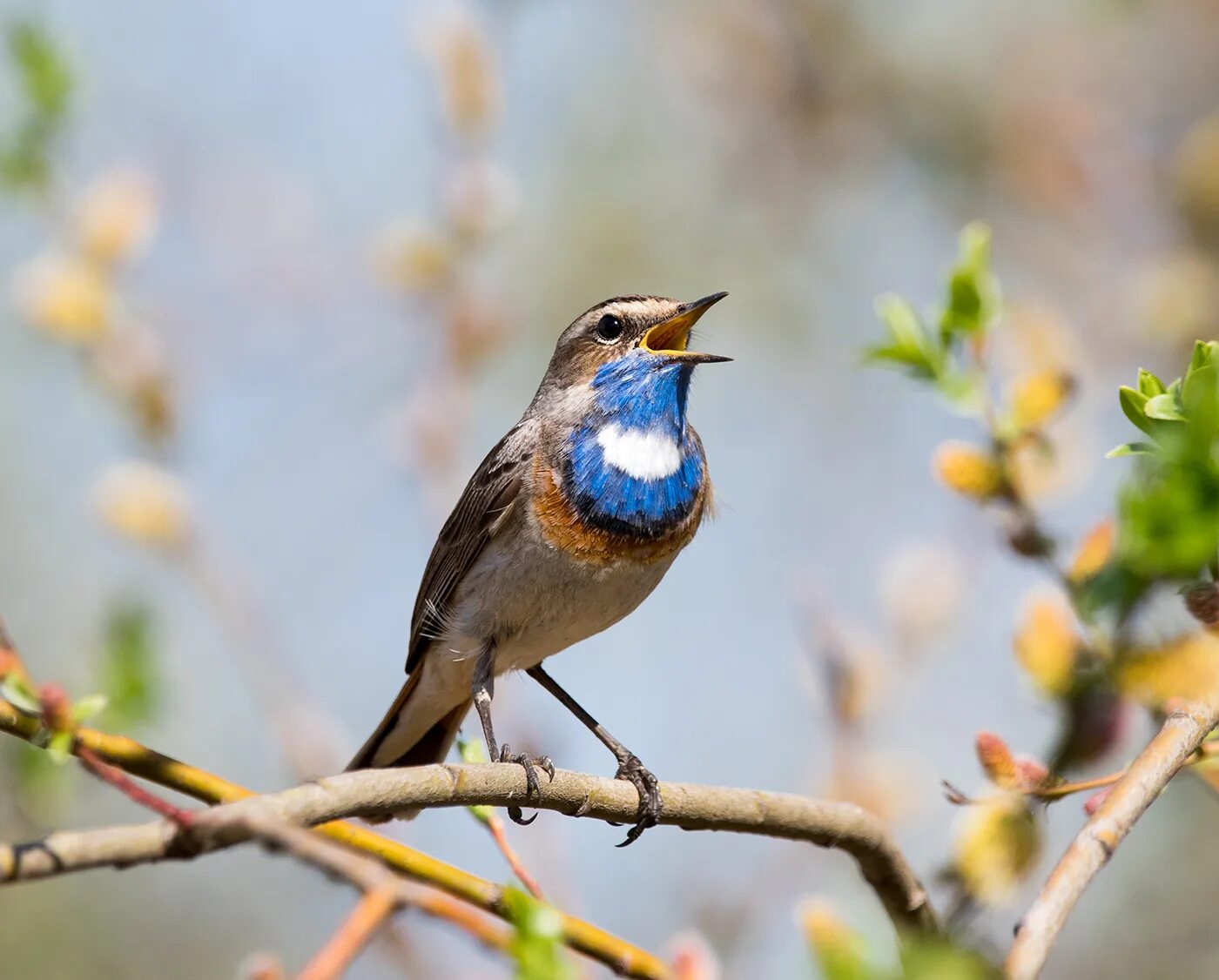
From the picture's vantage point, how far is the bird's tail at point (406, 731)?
5.51 meters

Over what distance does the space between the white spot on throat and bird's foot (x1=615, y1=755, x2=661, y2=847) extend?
105 cm

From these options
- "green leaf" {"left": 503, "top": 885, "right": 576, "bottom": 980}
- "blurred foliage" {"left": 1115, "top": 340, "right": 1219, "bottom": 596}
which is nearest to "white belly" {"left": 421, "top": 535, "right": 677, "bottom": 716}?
"blurred foliage" {"left": 1115, "top": 340, "right": 1219, "bottom": 596}

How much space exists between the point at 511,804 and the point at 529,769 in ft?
0.57

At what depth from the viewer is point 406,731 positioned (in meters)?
5.54

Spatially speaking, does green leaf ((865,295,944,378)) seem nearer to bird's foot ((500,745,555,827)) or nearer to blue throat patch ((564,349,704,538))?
bird's foot ((500,745,555,827))

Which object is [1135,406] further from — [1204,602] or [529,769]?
[529,769]

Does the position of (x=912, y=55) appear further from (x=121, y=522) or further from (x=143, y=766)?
(x=143, y=766)

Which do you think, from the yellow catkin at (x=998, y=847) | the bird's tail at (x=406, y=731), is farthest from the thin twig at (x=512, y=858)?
the bird's tail at (x=406, y=731)

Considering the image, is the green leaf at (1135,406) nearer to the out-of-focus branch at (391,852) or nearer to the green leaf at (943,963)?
the green leaf at (943,963)

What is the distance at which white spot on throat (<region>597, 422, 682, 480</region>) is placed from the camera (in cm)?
517

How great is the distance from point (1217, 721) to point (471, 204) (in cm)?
404

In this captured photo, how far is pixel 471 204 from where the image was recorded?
5750 mm

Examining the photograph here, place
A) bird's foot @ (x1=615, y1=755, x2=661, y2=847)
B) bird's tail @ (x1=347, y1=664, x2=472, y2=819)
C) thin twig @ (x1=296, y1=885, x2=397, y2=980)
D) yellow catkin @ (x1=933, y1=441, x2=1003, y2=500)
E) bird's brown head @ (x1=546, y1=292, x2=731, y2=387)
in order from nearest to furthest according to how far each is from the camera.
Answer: thin twig @ (x1=296, y1=885, x2=397, y2=980) < yellow catkin @ (x1=933, y1=441, x2=1003, y2=500) < bird's foot @ (x1=615, y1=755, x2=661, y2=847) < bird's tail @ (x1=347, y1=664, x2=472, y2=819) < bird's brown head @ (x1=546, y1=292, x2=731, y2=387)

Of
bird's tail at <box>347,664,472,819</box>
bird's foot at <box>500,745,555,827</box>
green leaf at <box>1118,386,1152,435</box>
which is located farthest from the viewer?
bird's tail at <box>347,664,472,819</box>
